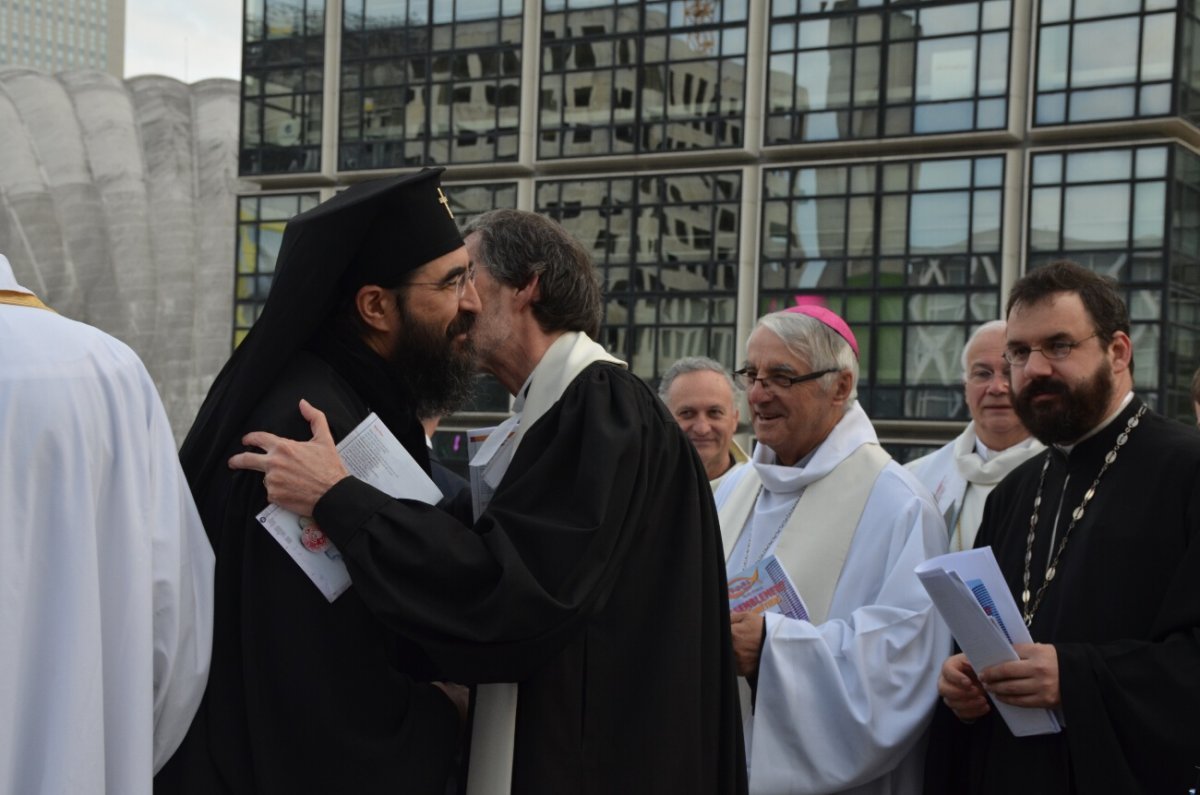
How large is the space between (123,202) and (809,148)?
30107 millimetres

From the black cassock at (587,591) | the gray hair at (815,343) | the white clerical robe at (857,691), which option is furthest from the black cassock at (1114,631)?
the black cassock at (587,591)

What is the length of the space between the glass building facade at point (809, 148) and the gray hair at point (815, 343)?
95.6 ft

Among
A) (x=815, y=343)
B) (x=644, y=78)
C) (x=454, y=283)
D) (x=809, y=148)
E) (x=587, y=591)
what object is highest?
(x=644, y=78)

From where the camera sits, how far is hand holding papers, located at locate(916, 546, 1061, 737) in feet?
12.5

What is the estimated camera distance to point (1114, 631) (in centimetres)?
404

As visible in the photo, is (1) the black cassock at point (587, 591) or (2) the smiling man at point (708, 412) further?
(2) the smiling man at point (708, 412)

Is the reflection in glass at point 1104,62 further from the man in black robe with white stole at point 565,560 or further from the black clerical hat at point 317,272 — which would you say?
the black clerical hat at point 317,272

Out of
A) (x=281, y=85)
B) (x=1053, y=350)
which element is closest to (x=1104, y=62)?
(x=281, y=85)

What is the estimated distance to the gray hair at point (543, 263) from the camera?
377 cm

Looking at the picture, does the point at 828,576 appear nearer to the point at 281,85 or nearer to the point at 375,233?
the point at 375,233

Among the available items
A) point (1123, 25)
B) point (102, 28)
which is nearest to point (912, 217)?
point (1123, 25)

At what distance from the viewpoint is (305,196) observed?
4238 centimetres

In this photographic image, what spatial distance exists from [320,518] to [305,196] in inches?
1593

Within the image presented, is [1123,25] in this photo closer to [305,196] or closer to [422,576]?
[305,196]
